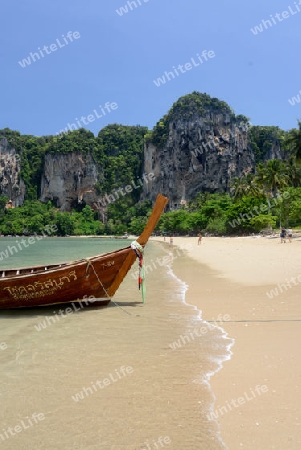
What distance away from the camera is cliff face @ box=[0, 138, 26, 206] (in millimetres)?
141750

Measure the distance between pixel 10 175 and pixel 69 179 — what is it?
2493 cm

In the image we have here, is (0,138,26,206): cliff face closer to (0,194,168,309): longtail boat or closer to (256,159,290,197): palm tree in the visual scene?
(256,159,290,197): palm tree

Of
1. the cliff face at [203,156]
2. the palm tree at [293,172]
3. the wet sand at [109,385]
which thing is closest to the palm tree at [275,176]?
the palm tree at [293,172]

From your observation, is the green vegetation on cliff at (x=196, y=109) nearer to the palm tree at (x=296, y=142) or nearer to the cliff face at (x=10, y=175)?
the cliff face at (x=10, y=175)

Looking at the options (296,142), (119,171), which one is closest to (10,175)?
(119,171)

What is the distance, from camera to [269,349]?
5.03 m

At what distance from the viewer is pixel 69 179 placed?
13900 centimetres

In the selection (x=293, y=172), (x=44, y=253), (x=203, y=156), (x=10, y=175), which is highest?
(x=10, y=175)

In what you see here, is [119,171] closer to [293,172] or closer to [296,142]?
[293,172]

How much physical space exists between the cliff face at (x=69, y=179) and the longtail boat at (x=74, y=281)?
438 ft

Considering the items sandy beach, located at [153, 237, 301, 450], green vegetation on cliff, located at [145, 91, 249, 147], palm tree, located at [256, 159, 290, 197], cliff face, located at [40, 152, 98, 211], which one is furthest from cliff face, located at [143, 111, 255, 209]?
sandy beach, located at [153, 237, 301, 450]

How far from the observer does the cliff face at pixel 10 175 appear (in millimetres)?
141750

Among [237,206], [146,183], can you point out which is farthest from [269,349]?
[146,183]

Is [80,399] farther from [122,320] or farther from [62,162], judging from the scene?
[62,162]
